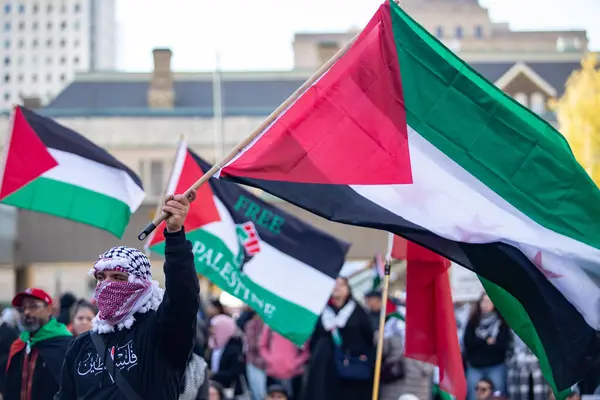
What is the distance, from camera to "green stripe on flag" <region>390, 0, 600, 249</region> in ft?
22.4

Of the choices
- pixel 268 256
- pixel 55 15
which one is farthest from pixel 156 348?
pixel 55 15

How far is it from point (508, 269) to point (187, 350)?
199cm

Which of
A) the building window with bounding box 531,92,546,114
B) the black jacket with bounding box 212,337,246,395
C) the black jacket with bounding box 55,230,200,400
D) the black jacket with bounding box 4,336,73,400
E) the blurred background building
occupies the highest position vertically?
the blurred background building

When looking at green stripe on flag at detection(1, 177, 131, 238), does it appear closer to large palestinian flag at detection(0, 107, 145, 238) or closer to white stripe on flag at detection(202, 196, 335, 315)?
large palestinian flag at detection(0, 107, 145, 238)

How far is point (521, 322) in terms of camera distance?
700cm

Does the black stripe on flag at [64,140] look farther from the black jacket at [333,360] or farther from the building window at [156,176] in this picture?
the building window at [156,176]

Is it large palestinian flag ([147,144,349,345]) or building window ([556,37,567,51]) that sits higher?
building window ([556,37,567,51])

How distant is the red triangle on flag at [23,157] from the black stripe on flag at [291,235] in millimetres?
1630

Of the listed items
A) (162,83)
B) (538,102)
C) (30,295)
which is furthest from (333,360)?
(538,102)

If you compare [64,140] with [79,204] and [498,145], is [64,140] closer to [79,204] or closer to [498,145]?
[79,204]

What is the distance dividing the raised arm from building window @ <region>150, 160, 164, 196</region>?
40251 mm

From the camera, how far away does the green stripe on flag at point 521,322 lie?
6.82m

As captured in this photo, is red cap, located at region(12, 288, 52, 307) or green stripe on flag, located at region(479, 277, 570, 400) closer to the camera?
green stripe on flag, located at region(479, 277, 570, 400)

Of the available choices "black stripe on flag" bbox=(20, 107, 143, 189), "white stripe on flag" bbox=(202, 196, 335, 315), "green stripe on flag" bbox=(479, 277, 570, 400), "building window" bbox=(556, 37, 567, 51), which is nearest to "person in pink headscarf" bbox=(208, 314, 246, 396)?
"white stripe on flag" bbox=(202, 196, 335, 315)
